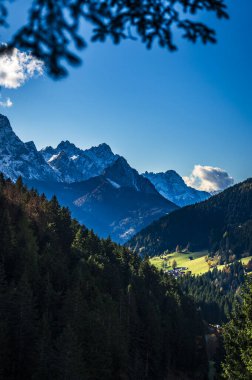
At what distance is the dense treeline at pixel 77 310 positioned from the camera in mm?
49688

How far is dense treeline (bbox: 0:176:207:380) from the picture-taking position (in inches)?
1956

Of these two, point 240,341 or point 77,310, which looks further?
point 77,310

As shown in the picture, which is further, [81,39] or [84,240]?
[84,240]

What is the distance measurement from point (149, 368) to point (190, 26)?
88317 mm

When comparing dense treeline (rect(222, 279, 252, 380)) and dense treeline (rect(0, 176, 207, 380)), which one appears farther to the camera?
dense treeline (rect(0, 176, 207, 380))

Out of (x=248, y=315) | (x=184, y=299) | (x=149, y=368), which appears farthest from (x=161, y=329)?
(x=248, y=315)

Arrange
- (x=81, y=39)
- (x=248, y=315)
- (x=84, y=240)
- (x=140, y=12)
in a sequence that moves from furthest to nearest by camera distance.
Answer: (x=84, y=240)
(x=248, y=315)
(x=140, y=12)
(x=81, y=39)

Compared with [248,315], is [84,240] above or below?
above

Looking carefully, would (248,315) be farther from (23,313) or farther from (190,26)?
(190,26)

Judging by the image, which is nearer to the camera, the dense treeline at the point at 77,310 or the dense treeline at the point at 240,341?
the dense treeline at the point at 240,341

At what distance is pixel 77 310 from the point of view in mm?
60062

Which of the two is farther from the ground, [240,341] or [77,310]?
[77,310]

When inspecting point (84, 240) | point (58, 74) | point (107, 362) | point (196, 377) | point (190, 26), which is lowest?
point (196, 377)

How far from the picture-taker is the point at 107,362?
58.7 metres
